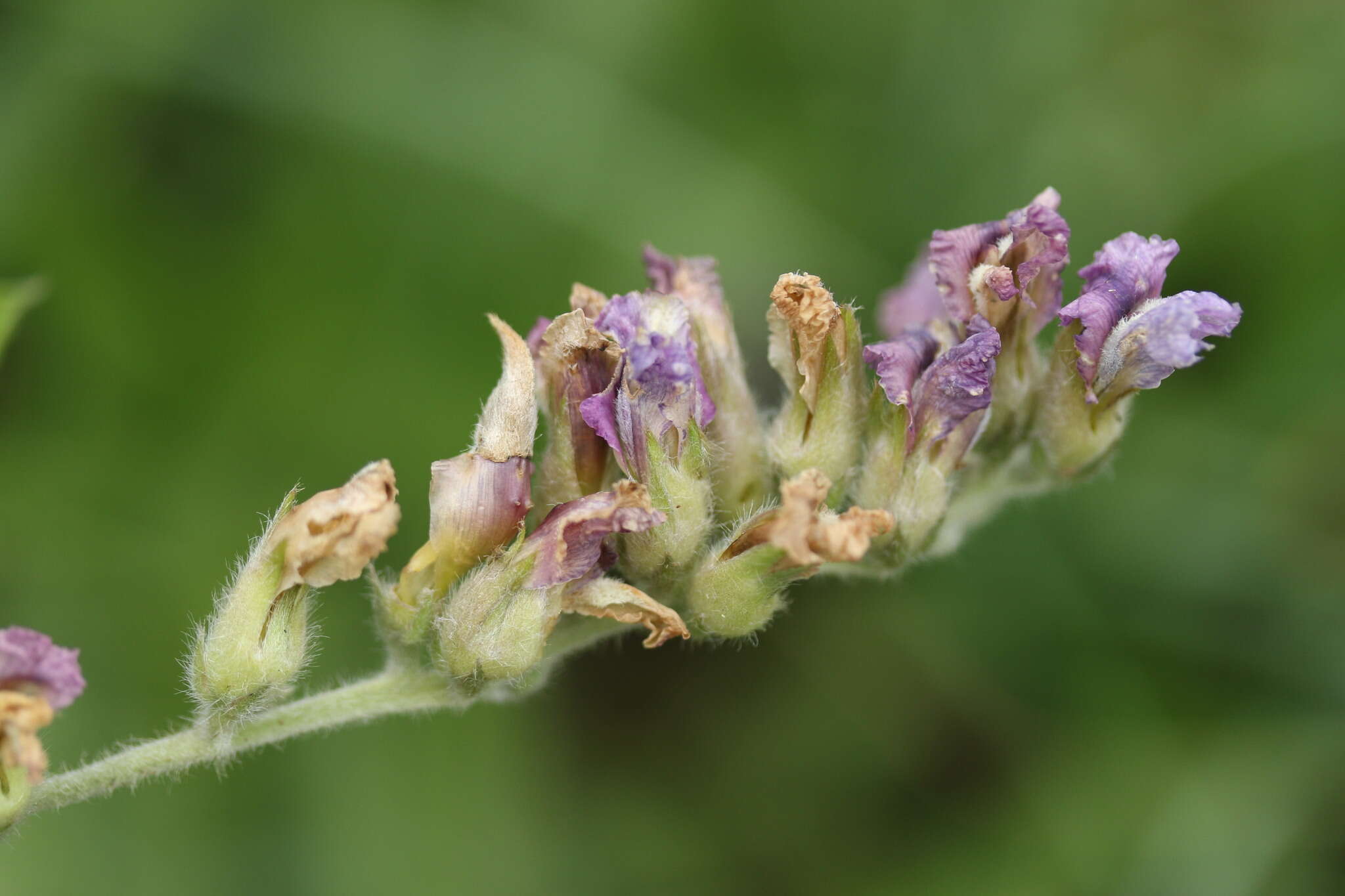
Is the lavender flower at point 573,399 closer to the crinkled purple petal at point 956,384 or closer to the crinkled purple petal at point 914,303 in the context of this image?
the crinkled purple petal at point 956,384

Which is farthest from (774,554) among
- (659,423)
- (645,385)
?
(645,385)

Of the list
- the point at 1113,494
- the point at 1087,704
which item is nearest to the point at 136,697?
the point at 1087,704

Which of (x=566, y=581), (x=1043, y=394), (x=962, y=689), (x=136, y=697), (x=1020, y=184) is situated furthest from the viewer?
(x=1020, y=184)

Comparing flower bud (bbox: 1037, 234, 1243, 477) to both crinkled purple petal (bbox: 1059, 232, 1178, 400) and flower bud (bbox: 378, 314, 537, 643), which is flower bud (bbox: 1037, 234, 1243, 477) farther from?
flower bud (bbox: 378, 314, 537, 643)

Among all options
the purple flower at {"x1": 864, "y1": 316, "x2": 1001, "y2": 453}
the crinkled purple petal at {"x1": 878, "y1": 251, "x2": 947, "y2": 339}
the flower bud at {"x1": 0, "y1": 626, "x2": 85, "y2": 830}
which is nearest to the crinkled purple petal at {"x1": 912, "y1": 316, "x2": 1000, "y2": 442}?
the purple flower at {"x1": 864, "y1": 316, "x2": 1001, "y2": 453}

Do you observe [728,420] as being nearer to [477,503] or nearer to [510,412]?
[510,412]

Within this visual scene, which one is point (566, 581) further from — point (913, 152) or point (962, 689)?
point (913, 152)
